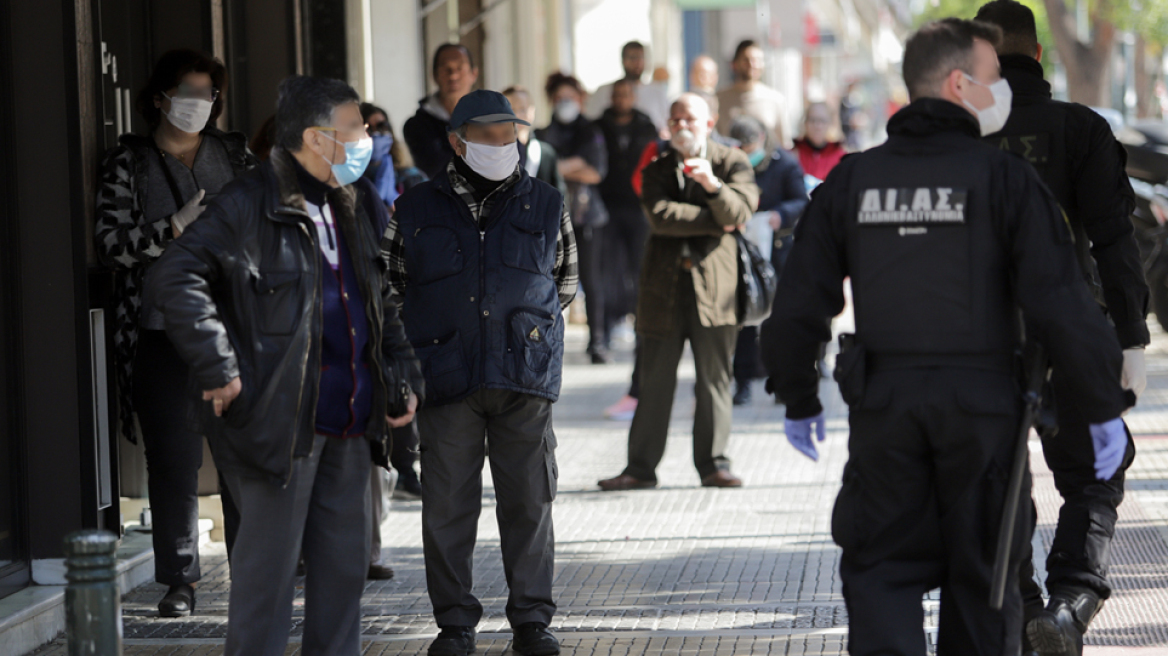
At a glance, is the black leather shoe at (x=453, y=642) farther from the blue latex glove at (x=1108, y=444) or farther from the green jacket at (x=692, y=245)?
the green jacket at (x=692, y=245)

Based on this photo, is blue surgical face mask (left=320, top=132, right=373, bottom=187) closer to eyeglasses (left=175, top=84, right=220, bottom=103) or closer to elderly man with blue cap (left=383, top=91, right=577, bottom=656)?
elderly man with blue cap (left=383, top=91, right=577, bottom=656)

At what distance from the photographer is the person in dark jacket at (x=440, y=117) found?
8.17m

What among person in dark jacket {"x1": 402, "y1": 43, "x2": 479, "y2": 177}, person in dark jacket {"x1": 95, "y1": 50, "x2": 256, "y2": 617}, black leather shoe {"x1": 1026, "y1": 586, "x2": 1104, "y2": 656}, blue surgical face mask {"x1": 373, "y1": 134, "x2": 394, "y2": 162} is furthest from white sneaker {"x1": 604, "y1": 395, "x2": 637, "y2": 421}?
black leather shoe {"x1": 1026, "y1": 586, "x2": 1104, "y2": 656}

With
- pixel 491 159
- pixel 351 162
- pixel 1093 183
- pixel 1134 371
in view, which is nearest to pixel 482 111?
pixel 491 159

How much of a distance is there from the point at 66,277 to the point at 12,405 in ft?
1.70

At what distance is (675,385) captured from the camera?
845 cm

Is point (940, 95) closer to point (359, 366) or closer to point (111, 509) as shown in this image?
point (359, 366)

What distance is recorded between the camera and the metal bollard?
152 inches

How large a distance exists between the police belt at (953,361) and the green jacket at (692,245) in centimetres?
421

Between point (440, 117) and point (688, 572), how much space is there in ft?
9.54

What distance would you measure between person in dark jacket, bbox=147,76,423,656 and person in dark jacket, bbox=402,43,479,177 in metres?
3.41

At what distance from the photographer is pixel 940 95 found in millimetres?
4234

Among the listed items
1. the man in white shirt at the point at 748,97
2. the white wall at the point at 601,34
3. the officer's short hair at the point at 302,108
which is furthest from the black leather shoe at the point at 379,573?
the white wall at the point at 601,34

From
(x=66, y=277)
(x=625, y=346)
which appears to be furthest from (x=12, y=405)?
(x=625, y=346)
